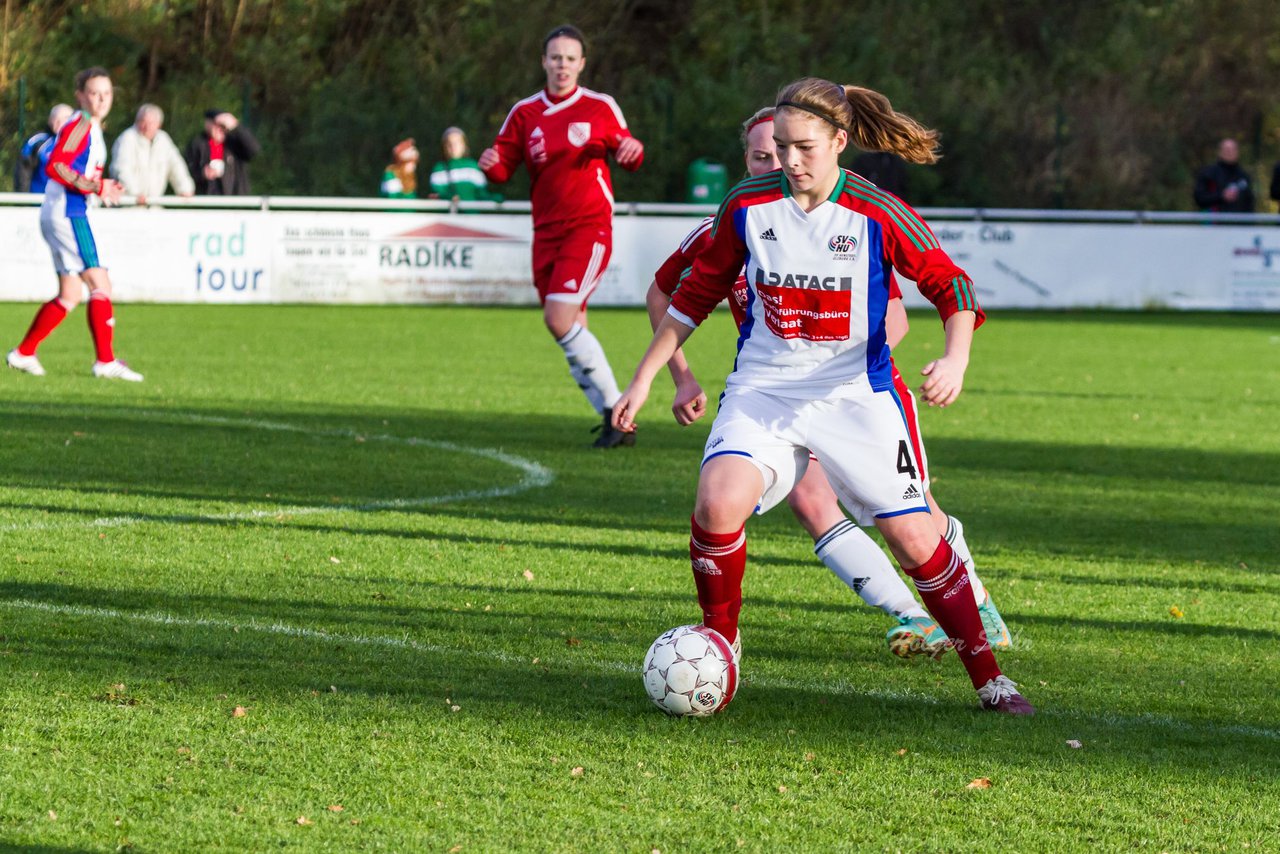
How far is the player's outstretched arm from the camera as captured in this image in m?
4.30

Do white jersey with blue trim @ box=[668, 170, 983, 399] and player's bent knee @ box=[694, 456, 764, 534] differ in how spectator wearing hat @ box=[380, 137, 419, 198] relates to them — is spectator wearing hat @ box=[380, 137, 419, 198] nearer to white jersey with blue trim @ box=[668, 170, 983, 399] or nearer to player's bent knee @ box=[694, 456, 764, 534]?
white jersey with blue trim @ box=[668, 170, 983, 399]

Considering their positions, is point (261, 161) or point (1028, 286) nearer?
point (1028, 286)

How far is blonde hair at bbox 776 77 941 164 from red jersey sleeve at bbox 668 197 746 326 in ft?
1.24

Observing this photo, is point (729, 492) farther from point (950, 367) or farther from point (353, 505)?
point (353, 505)

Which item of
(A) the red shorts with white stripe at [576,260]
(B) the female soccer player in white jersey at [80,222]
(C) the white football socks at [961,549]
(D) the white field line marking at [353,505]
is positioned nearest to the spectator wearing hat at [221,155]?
(B) the female soccer player in white jersey at [80,222]

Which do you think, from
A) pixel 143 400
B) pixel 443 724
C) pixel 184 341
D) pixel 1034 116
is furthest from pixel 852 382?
pixel 1034 116

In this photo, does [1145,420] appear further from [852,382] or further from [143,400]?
[852,382]

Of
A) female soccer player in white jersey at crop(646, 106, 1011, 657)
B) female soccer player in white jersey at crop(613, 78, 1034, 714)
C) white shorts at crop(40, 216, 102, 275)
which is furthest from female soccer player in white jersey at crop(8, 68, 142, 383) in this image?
female soccer player in white jersey at crop(613, 78, 1034, 714)

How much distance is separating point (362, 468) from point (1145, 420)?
575 cm

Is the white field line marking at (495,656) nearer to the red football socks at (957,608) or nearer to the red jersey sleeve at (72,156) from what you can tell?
the red football socks at (957,608)

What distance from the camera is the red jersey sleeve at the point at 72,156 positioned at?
12.0 metres

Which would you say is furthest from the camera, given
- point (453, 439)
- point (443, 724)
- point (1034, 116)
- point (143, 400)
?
point (1034, 116)

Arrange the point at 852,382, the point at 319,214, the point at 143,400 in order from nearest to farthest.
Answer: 1. the point at 852,382
2. the point at 143,400
3. the point at 319,214

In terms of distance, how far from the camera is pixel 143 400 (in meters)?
11.3
